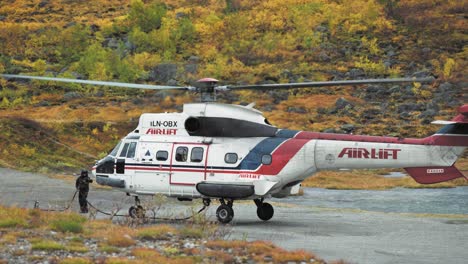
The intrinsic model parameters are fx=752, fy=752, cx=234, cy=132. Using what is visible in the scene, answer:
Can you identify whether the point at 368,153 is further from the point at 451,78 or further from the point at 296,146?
the point at 451,78

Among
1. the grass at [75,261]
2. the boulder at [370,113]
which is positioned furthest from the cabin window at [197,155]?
the boulder at [370,113]

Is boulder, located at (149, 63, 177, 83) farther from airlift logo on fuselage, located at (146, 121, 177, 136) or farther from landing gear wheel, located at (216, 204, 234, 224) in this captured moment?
landing gear wheel, located at (216, 204, 234, 224)

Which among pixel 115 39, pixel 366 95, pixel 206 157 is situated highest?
pixel 115 39

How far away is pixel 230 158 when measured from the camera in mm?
22938

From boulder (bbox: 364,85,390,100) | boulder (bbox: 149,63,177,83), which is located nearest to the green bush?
boulder (bbox: 364,85,390,100)

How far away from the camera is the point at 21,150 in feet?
147

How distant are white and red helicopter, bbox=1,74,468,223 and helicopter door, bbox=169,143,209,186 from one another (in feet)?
0.10

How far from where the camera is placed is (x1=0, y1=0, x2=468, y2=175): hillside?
52.1m

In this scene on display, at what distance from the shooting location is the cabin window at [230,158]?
2288cm

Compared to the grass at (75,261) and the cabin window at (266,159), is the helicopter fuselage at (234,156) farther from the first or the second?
the grass at (75,261)

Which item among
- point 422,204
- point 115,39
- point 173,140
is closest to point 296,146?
point 173,140

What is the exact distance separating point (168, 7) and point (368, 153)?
60.6m

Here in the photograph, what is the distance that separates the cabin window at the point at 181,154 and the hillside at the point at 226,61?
68.8ft

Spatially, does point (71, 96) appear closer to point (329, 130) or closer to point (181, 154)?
point (329, 130)
